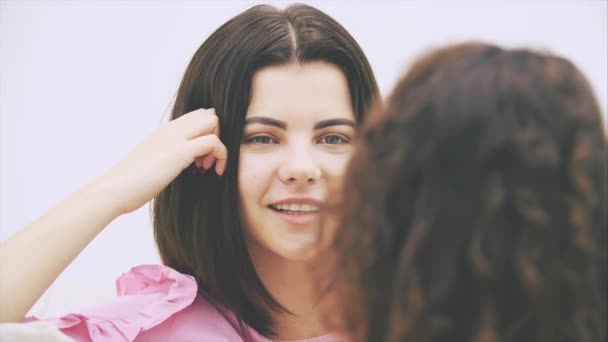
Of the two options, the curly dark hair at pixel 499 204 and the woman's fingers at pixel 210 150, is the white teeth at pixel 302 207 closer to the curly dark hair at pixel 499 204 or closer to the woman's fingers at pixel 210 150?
the woman's fingers at pixel 210 150

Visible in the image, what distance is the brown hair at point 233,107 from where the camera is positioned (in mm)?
1262

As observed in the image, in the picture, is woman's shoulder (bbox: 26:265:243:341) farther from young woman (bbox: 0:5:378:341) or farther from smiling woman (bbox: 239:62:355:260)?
smiling woman (bbox: 239:62:355:260)

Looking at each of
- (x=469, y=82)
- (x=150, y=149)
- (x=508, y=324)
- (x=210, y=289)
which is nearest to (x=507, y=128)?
(x=469, y=82)

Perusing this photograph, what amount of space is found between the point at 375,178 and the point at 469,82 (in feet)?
0.42

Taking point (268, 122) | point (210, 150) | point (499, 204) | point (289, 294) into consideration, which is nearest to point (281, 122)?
point (268, 122)

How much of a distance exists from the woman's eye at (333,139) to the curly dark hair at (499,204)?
0.59 meters

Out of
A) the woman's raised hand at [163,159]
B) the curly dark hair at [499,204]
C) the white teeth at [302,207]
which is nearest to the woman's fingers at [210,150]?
the woman's raised hand at [163,159]

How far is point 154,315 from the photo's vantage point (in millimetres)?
1242

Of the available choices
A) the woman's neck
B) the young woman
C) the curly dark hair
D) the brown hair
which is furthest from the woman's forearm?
the curly dark hair

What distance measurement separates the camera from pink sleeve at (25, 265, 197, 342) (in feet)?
3.82

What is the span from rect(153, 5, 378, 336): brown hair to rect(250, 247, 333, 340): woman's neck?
28mm

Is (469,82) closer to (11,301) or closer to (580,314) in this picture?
(580,314)

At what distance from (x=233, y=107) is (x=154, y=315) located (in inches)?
16.4

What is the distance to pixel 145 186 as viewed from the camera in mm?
1158
